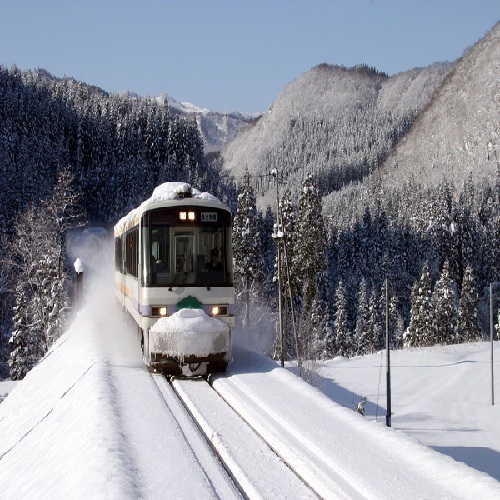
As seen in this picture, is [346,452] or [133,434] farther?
[133,434]

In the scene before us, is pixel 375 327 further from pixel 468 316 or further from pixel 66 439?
pixel 66 439

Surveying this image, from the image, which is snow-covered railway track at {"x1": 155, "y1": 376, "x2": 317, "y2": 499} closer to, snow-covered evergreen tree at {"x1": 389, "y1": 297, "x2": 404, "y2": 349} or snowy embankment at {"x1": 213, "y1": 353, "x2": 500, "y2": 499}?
snowy embankment at {"x1": 213, "y1": 353, "x2": 500, "y2": 499}

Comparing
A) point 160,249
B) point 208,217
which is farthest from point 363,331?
→ point 160,249

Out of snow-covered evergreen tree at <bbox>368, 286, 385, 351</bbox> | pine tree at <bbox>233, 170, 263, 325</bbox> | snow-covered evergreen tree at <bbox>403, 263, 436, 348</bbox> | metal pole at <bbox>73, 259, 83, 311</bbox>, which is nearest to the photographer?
metal pole at <bbox>73, 259, 83, 311</bbox>

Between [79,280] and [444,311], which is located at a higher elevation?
[79,280]

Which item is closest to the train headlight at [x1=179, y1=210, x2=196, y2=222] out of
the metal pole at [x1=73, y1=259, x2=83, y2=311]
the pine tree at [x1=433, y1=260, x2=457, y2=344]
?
the metal pole at [x1=73, y1=259, x2=83, y2=311]

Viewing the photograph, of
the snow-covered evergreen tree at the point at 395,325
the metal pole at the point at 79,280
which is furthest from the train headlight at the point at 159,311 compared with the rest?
the snow-covered evergreen tree at the point at 395,325

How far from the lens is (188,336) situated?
12.8 metres

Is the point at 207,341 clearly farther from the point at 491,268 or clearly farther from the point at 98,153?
the point at 98,153

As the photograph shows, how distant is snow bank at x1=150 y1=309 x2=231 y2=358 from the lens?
41.9ft

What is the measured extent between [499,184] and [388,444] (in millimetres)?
136122

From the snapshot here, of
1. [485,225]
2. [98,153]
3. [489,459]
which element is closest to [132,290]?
[489,459]

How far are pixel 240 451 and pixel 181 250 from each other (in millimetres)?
6099

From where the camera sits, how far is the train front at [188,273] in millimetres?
13016
